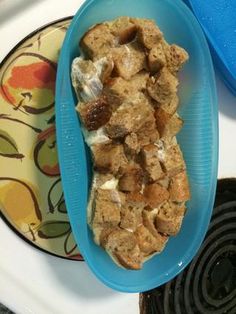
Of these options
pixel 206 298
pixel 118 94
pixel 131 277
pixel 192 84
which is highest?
pixel 118 94

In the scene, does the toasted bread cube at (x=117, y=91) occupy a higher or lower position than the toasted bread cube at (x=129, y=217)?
higher

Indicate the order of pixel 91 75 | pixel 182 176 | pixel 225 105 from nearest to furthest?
pixel 91 75, pixel 182 176, pixel 225 105

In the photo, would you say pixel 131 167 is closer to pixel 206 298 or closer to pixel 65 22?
pixel 65 22

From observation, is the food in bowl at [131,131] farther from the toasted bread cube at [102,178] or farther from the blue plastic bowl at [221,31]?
the blue plastic bowl at [221,31]

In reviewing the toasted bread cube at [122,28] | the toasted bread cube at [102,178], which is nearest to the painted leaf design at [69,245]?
the toasted bread cube at [102,178]

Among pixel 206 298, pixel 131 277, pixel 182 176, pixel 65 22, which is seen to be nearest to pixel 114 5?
pixel 65 22

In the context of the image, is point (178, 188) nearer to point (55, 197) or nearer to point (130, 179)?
point (130, 179)

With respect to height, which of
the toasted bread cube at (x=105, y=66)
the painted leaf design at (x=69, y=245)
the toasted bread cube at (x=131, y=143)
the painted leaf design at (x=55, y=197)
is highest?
the toasted bread cube at (x=105, y=66)
